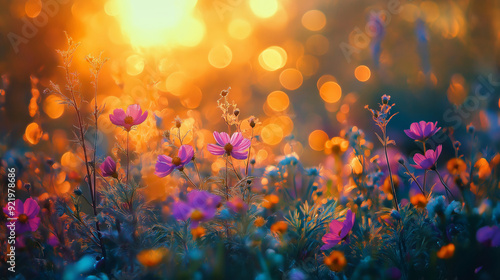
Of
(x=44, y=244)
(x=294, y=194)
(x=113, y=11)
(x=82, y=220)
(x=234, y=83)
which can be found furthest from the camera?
(x=234, y=83)

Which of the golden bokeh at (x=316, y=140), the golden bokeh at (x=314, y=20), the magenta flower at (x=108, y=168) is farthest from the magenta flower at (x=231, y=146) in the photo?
the golden bokeh at (x=314, y=20)

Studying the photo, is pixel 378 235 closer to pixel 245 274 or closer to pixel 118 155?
pixel 245 274

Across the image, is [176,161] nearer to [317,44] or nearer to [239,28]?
[239,28]

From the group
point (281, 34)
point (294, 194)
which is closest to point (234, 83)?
point (281, 34)

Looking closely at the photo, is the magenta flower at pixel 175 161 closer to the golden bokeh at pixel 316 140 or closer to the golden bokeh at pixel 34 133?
the golden bokeh at pixel 34 133

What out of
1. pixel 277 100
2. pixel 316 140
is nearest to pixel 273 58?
pixel 277 100

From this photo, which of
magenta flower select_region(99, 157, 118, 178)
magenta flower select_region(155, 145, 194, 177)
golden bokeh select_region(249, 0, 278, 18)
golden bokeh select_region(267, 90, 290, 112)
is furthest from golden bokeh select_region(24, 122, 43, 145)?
golden bokeh select_region(249, 0, 278, 18)
